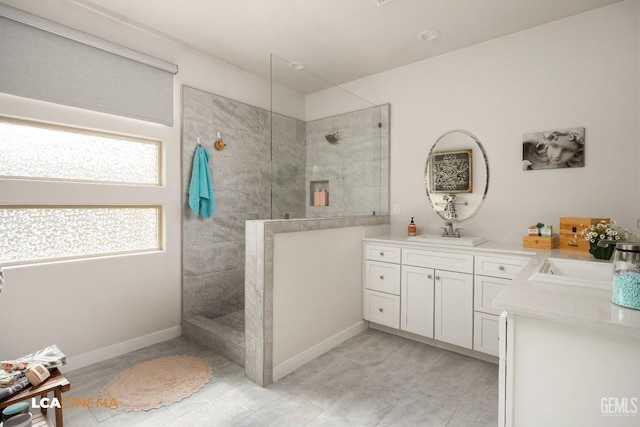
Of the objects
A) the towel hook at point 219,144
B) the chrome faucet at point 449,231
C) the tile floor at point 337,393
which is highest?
the towel hook at point 219,144

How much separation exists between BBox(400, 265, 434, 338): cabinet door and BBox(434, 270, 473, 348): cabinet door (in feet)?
0.19

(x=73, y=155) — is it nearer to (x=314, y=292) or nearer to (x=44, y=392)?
(x=44, y=392)

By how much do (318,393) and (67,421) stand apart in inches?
55.9

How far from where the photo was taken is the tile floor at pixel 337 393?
69.2 inches

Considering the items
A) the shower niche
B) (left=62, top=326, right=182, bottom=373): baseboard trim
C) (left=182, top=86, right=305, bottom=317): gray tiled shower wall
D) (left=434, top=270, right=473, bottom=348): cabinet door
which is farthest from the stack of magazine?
(left=434, top=270, right=473, bottom=348): cabinet door

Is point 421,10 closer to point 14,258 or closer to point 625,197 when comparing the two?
point 625,197

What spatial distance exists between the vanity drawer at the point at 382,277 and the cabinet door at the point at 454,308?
363 millimetres

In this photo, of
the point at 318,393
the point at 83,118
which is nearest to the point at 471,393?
the point at 318,393

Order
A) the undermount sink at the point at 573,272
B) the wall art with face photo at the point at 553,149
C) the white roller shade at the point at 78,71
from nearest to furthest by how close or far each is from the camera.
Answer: the undermount sink at the point at 573,272 → the white roller shade at the point at 78,71 → the wall art with face photo at the point at 553,149

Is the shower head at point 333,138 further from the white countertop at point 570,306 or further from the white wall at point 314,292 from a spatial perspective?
the white countertop at point 570,306

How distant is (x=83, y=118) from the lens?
7.62ft

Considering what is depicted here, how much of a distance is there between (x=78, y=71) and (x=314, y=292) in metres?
2.39

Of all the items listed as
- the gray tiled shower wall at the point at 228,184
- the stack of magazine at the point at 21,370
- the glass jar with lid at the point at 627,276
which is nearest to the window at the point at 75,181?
the gray tiled shower wall at the point at 228,184

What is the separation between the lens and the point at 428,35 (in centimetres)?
269
